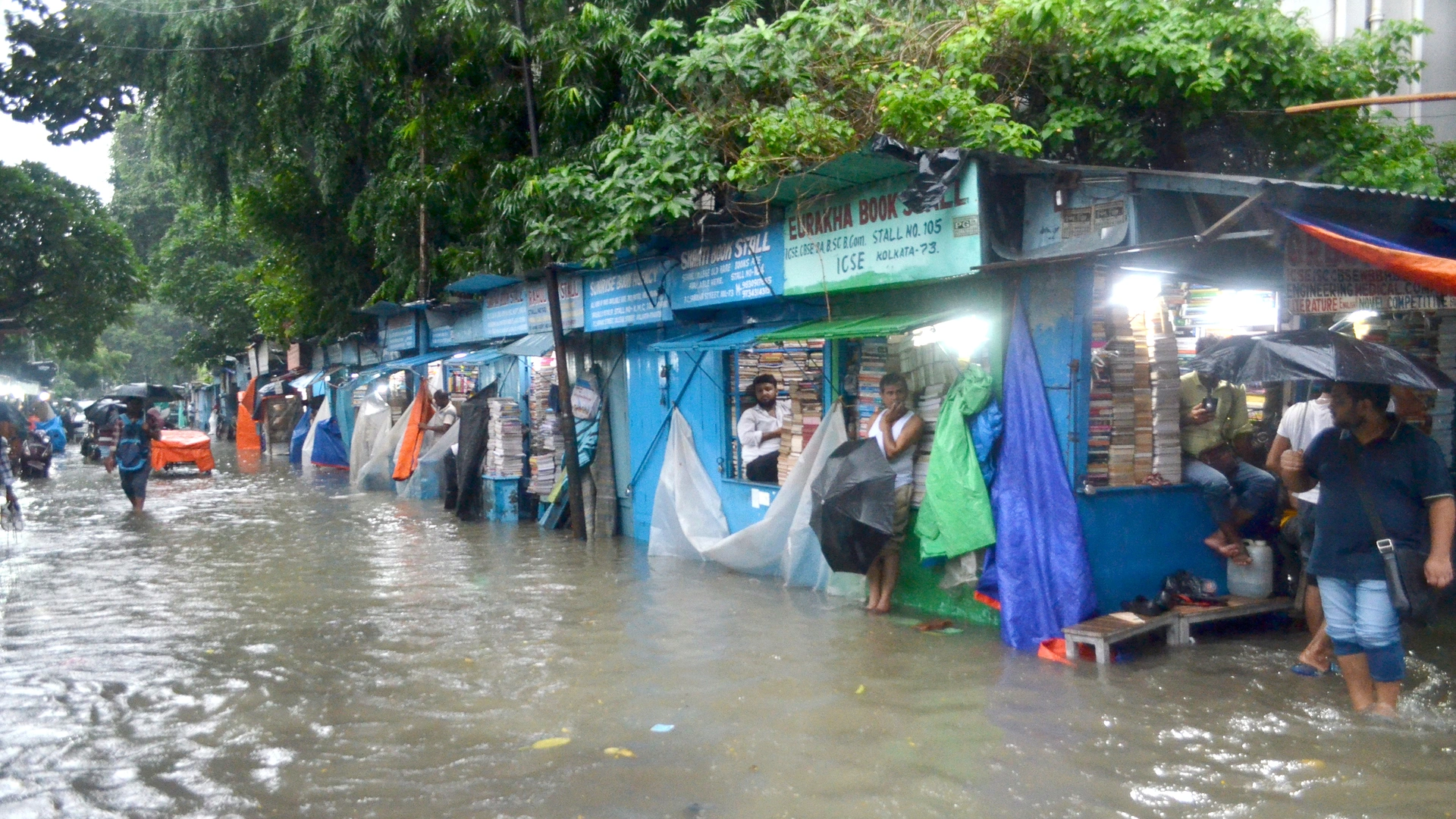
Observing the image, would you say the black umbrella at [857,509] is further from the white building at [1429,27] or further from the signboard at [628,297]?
the white building at [1429,27]

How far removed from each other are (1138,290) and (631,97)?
6.54 m

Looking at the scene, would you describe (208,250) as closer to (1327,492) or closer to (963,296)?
(963,296)

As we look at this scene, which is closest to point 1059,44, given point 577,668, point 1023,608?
point 1023,608

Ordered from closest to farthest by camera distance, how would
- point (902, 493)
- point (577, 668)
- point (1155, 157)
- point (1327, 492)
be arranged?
point (1327, 492) → point (577, 668) → point (902, 493) → point (1155, 157)

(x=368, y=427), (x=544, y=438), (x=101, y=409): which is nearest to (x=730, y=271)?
(x=544, y=438)

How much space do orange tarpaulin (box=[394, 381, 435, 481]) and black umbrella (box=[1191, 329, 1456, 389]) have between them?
1316 cm

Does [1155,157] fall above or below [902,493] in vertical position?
above

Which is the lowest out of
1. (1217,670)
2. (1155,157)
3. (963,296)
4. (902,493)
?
(1217,670)

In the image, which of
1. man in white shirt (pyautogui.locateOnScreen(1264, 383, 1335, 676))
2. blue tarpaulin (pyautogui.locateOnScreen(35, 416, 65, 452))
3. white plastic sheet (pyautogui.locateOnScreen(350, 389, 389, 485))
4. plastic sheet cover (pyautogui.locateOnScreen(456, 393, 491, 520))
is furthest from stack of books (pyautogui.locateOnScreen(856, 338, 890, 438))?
blue tarpaulin (pyautogui.locateOnScreen(35, 416, 65, 452))

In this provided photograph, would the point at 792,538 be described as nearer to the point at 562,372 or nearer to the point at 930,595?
the point at 930,595

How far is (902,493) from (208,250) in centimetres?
3367

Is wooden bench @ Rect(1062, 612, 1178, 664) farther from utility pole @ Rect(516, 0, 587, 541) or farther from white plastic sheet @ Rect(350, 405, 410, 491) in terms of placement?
white plastic sheet @ Rect(350, 405, 410, 491)

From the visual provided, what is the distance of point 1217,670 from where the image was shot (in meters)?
6.04

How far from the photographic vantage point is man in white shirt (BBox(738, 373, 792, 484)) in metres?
9.33
